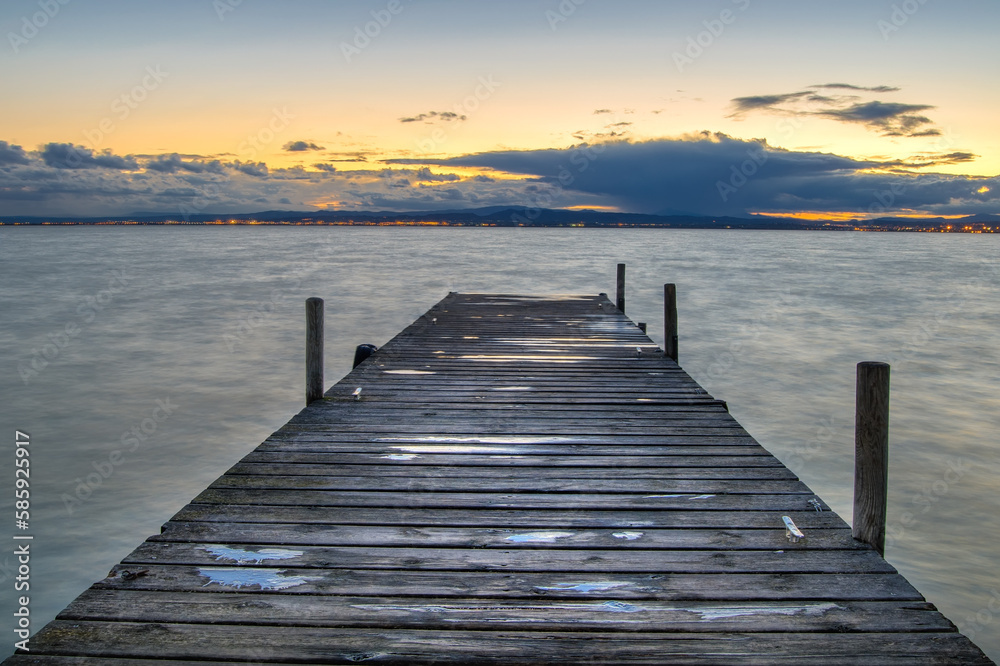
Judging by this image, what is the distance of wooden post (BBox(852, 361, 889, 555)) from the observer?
A: 355cm

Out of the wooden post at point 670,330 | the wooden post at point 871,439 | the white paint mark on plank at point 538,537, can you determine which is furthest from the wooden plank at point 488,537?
the wooden post at point 670,330

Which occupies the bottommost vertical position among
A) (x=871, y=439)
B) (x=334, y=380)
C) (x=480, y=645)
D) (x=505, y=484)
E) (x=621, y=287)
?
(x=334, y=380)

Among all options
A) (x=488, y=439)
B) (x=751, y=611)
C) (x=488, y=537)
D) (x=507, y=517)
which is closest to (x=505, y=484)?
(x=507, y=517)

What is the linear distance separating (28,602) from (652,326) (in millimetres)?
18090

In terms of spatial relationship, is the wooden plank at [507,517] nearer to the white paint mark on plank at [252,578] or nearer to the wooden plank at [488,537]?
the wooden plank at [488,537]

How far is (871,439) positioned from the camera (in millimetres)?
3652

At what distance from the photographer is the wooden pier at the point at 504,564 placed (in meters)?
2.58

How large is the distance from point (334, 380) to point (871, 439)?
1145 centimetres

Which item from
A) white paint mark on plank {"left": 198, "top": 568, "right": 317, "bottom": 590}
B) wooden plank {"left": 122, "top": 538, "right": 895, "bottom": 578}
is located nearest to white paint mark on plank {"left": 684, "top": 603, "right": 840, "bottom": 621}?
wooden plank {"left": 122, "top": 538, "right": 895, "bottom": 578}

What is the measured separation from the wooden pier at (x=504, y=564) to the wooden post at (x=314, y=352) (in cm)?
91

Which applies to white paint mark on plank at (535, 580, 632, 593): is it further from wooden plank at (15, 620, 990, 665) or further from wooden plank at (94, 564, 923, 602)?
wooden plank at (15, 620, 990, 665)

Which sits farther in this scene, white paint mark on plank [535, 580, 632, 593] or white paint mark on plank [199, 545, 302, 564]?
white paint mark on plank [199, 545, 302, 564]

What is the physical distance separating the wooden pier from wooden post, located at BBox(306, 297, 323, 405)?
0.91 m

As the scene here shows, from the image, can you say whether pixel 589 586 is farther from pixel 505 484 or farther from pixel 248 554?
pixel 248 554
